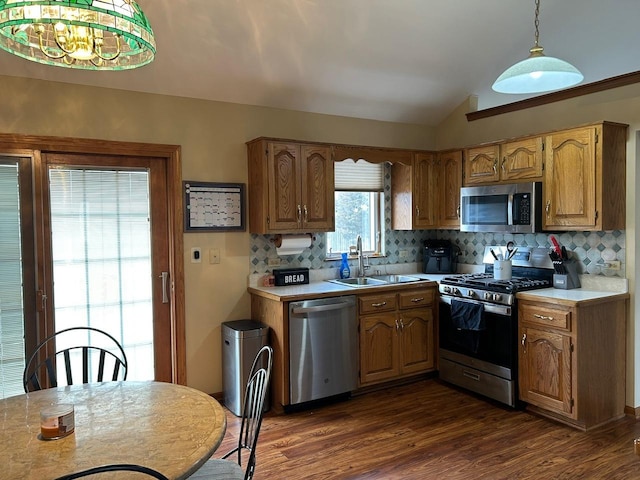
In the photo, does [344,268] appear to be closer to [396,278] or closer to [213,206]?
[396,278]

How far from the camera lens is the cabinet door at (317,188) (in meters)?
3.99

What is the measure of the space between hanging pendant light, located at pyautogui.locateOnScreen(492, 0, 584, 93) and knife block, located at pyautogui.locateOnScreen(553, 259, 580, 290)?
162 cm

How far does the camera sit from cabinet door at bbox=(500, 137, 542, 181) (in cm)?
382

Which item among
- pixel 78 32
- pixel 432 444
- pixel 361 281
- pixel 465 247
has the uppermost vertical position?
pixel 78 32

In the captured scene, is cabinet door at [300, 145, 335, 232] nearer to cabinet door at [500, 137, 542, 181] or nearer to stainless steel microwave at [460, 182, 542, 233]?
stainless steel microwave at [460, 182, 542, 233]

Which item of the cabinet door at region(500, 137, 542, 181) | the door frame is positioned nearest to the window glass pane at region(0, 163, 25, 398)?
the door frame

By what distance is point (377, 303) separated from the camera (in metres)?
4.04

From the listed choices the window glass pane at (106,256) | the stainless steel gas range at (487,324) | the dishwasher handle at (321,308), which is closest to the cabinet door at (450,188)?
the stainless steel gas range at (487,324)

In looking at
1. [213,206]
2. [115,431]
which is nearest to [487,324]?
[213,206]

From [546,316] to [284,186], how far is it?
2.15 meters

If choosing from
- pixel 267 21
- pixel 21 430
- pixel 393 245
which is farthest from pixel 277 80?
pixel 21 430

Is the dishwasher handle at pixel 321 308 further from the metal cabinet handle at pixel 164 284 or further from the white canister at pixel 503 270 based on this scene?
the white canister at pixel 503 270

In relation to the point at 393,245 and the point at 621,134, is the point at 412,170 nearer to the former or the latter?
the point at 393,245

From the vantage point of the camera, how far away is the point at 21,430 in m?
1.74
